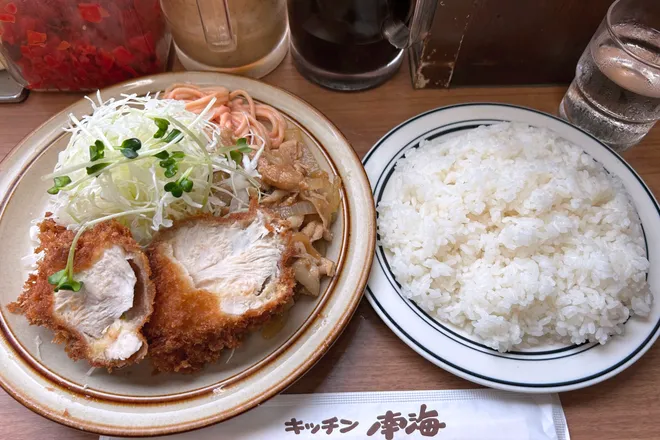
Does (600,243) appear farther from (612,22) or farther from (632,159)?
(612,22)

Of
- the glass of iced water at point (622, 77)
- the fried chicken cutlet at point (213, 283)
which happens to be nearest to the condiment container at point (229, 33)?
the fried chicken cutlet at point (213, 283)

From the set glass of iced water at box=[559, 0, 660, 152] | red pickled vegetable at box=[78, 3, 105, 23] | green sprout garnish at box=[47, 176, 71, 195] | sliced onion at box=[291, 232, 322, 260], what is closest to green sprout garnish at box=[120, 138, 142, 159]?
green sprout garnish at box=[47, 176, 71, 195]

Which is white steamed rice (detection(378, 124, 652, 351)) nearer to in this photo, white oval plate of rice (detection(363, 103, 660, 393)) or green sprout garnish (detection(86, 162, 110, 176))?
white oval plate of rice (detection(363, 103, 660, 393))

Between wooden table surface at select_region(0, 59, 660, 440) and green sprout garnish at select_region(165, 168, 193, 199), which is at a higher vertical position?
green sprout garnish at select_region(165, 168, 193, 199)

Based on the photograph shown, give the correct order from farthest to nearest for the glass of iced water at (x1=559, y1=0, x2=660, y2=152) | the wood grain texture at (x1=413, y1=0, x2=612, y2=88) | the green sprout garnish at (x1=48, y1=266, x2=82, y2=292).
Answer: the wood grain texture at (x1=413, y1=0, x2=612, y2=88) < the glass of iced water at (x1=559, y1=0, x2=660, y2=152) < the green sprout garnish at (x1=48, y1=266, x2=82, y2=292)

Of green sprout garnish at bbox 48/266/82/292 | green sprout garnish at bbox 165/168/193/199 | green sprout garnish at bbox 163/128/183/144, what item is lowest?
green sprout garnish at bbox 48/266/82/292

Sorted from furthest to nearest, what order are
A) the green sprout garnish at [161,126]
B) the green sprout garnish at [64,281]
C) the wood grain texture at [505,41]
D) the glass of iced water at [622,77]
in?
the wood grain texture at [505,41], the glass of iced water at [622,77], the green sprout garnish at [161,126], the green sprout garnish at [64,281]

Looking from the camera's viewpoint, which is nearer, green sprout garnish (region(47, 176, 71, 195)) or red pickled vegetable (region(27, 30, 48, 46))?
green sprout garnish (region(47, 176, 71, 195))

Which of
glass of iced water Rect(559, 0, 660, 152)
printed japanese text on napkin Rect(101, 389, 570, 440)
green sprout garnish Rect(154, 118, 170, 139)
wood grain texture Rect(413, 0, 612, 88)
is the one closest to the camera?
printed japanese text on napkin Rect(101, 389, 570, 440)

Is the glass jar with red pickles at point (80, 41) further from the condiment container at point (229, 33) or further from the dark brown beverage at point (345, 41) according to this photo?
the dark brown beverage at point (345, 41)
